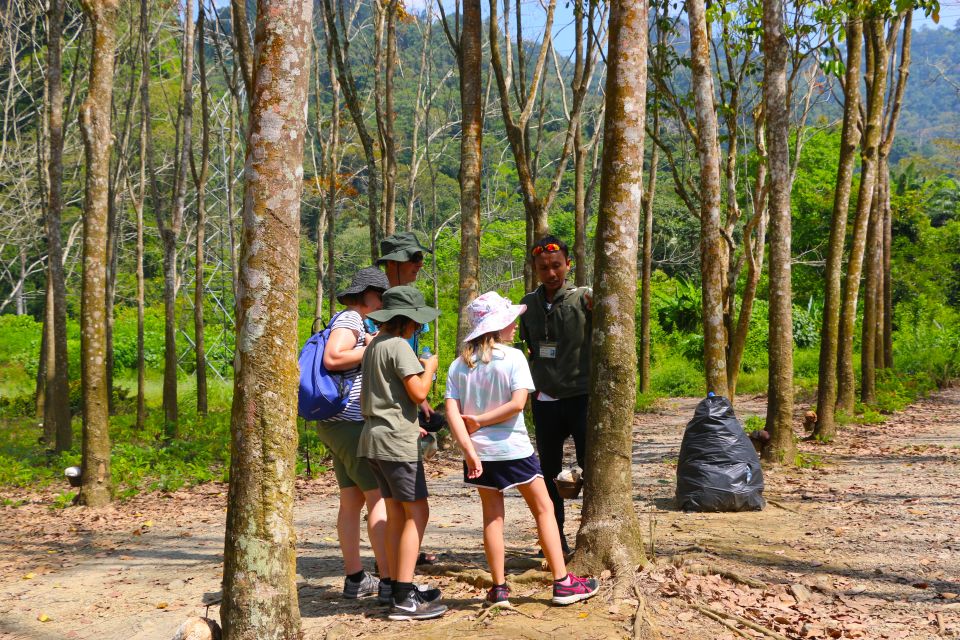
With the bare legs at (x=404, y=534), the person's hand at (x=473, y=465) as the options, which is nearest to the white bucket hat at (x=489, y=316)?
the person's hand at (x=473, y=465)

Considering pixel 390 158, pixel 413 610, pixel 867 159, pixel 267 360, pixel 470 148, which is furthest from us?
pixel 390 158

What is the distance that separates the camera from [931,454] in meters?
9.36

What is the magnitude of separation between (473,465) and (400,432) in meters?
0.42

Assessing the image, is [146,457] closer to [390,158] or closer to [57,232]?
[57,232]

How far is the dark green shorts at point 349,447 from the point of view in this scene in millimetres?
4438

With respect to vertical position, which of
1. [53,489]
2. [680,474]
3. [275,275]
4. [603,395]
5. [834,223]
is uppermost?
[834,223]

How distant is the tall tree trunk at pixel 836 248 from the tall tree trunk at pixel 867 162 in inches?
14.0

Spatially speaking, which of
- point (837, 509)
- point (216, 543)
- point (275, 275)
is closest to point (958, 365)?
point (837, 509)

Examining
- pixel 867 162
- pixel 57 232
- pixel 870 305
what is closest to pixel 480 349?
pixel 57 232

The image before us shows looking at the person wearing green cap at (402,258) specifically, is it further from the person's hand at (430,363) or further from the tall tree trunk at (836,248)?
the tall tree trunk at (836,248)

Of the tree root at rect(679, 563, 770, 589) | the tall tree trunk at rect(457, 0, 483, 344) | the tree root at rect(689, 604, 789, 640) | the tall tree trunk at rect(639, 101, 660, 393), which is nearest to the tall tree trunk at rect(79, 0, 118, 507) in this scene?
the tall tree trunk at rect(457, 0, 483, 344)

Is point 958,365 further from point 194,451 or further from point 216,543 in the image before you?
point 216,543

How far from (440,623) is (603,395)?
4.74ft

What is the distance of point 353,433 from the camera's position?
4.45m
